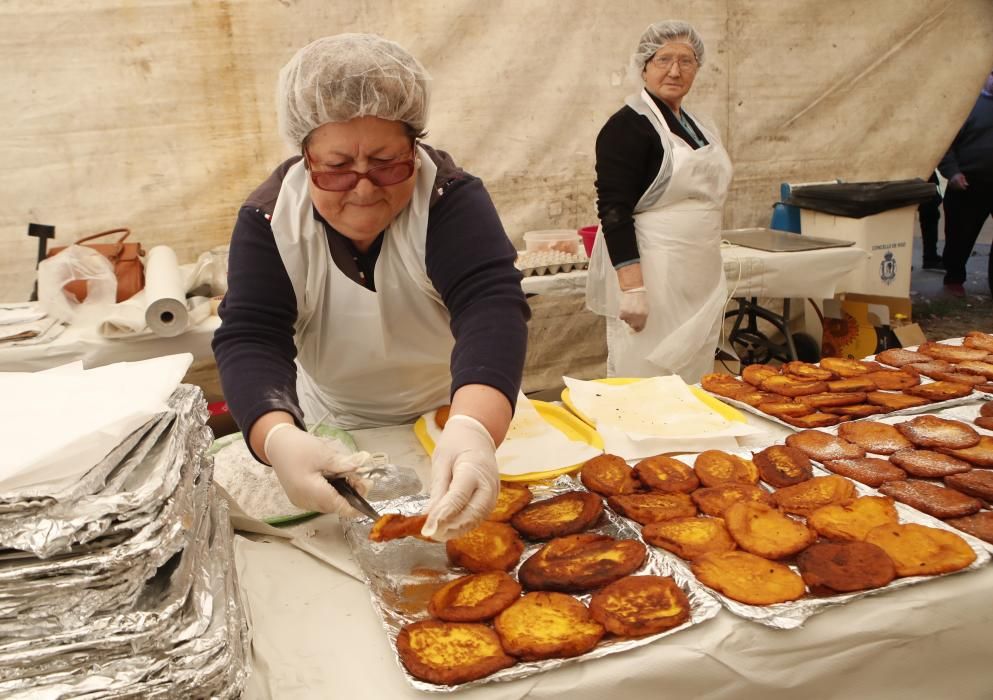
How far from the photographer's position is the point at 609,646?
125 centimetres

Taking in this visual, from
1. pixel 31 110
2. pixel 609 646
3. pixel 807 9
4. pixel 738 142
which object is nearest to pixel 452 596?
pixel 609 646

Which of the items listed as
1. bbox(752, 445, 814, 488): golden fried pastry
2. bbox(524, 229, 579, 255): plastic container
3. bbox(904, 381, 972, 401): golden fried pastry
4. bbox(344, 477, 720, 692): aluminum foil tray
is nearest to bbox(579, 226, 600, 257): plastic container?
→ bbox(524, 229, 579, 255): plastic container

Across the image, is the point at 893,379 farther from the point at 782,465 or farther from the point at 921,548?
the point at 921,548

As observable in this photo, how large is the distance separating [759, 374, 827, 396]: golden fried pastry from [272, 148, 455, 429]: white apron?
107 cm

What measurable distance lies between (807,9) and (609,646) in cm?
646

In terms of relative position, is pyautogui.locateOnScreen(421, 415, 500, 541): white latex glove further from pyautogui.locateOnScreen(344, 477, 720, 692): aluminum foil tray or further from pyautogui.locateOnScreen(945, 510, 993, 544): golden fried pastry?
pyautogui.locateOnScreen(945, 510, 993, 544): golden fried pastry

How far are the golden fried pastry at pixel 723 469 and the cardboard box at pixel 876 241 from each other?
13.8 feet

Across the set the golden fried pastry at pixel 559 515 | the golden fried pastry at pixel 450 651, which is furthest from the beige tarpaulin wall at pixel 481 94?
the golden fried pastry at pixel 450 651

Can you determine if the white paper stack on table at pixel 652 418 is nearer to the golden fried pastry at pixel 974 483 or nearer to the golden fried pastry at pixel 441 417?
the golden fried pastry at pixel 441 417

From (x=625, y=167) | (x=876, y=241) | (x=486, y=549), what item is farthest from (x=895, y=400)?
(x=876, y=241)

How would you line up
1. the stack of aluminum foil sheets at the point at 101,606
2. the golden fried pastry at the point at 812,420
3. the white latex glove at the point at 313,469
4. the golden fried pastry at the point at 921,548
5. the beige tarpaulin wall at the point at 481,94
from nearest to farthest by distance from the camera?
1. the stack of aluminum foil sheets at the point at 101,606
2. the golden fried pastry at the point at 921,548
3. the white latex glove at the point at 313,469
4. the golden fried pastry at the point at 812,420
5. the beige tarpaulin wall at the point at 481,94

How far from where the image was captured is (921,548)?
4.87ft

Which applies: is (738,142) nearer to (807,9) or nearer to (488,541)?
(807,9)

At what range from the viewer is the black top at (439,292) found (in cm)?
177
